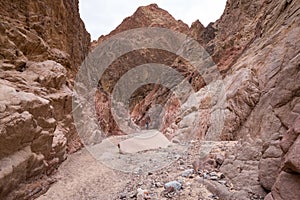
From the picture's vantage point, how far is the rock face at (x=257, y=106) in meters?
3.69

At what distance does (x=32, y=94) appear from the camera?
268 inches

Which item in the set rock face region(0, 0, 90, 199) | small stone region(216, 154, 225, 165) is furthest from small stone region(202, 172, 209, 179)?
rock face region(0, 0, 90, 199)

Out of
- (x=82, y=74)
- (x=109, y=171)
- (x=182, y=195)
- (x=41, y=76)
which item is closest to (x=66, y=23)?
(x=82, y=74)

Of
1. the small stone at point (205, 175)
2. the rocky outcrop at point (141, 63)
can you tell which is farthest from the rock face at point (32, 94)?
the rocky outcrop at point (141, 63)

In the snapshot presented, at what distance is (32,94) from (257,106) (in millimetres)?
8341

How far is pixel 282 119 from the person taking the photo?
13.4 ft

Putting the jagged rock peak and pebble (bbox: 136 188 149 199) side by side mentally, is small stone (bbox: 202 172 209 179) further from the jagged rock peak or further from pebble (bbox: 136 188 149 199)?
the jagged rock peak

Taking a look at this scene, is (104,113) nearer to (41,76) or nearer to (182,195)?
(41,76)

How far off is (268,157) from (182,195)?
6.47 ft

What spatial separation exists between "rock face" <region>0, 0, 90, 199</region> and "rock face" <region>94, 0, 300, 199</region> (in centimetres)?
556

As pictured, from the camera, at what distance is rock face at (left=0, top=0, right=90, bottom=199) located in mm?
5391

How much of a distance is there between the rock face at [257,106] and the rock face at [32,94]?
5557 millimetres

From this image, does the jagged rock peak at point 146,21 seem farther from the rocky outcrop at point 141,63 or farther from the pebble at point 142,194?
the pebble at point 142,194

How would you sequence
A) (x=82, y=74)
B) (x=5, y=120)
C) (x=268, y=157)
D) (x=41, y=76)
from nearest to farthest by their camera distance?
1. (x=268, y=157)
2. (x=5, y=120)
3. (x=41, y=76)
4. (x=82, y=74)
